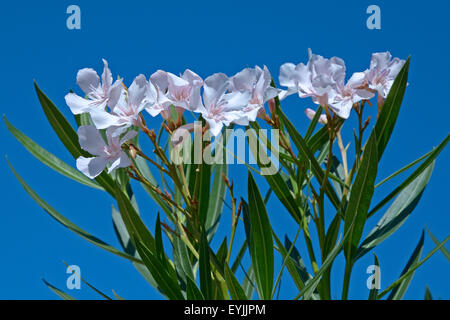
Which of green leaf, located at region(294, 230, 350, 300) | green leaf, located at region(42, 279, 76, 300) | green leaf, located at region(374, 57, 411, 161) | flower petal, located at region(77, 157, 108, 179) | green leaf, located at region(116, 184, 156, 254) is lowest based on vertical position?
green leaf, located at region(294, 230, 350, 300)

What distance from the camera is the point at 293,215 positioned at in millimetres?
1346

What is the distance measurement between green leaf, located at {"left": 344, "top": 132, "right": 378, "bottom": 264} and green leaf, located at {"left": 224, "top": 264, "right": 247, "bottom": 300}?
0.90 ft

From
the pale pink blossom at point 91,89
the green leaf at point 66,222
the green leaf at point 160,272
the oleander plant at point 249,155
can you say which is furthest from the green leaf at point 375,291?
the pale pink blossom at point 91,89

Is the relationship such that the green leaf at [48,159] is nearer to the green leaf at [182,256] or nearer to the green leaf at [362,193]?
the green leaf at [182,256]

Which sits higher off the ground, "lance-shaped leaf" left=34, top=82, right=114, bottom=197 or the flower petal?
"lance-shaped leaf" left=34, top=82, right=114, bottom=197

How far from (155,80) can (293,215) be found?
548 millimetres

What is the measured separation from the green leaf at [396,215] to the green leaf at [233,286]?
1.13 feet

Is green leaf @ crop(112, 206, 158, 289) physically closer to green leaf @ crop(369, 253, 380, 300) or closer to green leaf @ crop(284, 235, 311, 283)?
green leaf @ crop(284, 235, 311, 283)

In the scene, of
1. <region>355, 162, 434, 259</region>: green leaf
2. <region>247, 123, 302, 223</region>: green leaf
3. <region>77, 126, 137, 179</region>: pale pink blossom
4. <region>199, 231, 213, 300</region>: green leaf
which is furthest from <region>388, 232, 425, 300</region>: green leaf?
<region>77, 126, 137, 179</region>: pale pink blossom

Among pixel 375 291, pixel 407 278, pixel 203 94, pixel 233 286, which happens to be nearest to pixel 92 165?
pixel 203 94

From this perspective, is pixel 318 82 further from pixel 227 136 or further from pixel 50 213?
pixel 50 213

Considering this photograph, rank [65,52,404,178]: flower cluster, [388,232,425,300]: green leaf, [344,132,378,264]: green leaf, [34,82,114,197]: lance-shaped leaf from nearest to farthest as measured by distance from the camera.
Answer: [65,52,404,178]: flower cluster < [344,132,378,264]: green leaf < [34,82,114,197]: lance-shaped leaf < [388,232,425,300]: green leaf

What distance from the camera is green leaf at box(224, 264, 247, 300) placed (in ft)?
3.52
